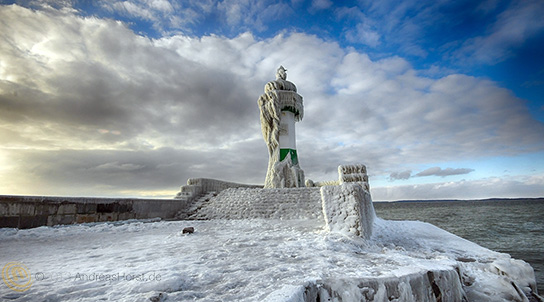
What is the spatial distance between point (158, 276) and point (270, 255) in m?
1.38

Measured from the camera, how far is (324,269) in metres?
2.63

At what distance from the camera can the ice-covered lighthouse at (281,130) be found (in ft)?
52.6

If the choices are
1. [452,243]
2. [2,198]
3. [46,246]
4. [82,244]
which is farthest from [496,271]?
[2,198]

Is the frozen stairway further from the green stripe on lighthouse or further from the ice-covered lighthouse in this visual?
the green stripe on lighthouse

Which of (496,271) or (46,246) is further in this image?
(46,246)

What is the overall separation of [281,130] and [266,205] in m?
7.78

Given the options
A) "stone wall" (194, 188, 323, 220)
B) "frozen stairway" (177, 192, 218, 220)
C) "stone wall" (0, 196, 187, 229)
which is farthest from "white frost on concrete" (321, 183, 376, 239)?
"stone wall" (0, 196, 187, 229)

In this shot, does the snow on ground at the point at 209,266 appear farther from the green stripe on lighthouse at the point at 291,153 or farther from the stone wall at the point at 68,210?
the green stripe on lighthouse at the point at 291,153

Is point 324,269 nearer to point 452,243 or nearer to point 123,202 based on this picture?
point 452,243

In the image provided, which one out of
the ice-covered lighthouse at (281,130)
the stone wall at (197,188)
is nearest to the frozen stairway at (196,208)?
the stone wall at (197,188)

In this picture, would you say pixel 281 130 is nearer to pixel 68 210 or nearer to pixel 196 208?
pixel 196 208

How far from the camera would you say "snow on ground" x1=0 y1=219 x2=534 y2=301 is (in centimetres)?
203

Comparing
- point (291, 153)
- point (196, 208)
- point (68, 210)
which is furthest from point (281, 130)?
point (68, 210)

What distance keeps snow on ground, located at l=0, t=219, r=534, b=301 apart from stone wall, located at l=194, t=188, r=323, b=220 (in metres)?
4.67
